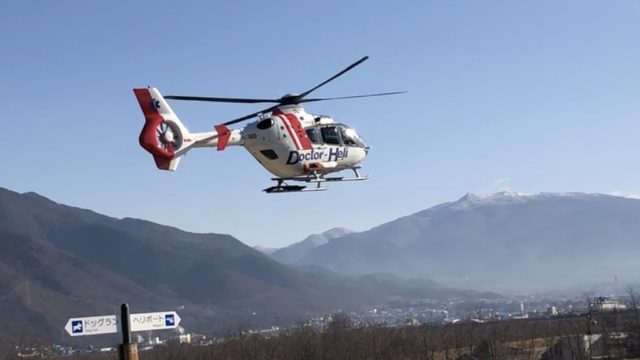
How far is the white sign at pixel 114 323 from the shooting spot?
16109 mm

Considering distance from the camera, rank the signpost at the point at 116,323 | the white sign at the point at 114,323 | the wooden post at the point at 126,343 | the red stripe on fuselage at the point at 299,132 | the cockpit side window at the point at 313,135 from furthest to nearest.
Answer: the cockpit side window at the point at 313,135 → the red stripe on fuselage at the point at 299,132 → the white sign at the point at 114,323 → the signpost at the point at 116,323 → the wooden post at the point at 126,343

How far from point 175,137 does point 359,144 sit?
9.40 metres

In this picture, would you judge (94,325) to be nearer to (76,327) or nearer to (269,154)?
(76,327)

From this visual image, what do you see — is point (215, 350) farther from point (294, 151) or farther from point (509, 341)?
point (294, 151)

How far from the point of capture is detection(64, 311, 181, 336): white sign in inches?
634

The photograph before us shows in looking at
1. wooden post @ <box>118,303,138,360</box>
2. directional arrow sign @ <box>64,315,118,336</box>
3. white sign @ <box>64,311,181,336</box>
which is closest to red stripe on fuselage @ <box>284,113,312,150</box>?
white sign @ <box>64,311,181,336</box>

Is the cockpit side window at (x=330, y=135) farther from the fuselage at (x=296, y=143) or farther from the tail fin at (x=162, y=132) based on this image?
the tail fin at (x=162, y=132)

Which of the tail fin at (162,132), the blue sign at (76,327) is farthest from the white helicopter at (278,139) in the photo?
the blue sign at (76,327)

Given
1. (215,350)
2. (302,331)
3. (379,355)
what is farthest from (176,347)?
(379,355)

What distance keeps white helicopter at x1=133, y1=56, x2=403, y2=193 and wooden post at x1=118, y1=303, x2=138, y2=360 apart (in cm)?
1981

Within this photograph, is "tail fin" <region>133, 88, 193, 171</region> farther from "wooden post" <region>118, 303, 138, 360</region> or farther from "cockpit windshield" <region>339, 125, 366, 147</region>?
"wooden post" <region>118, 303, 138, 360</region>

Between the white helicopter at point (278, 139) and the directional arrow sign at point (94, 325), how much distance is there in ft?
54.2

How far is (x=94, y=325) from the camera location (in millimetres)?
16625

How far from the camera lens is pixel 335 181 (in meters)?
37.7
